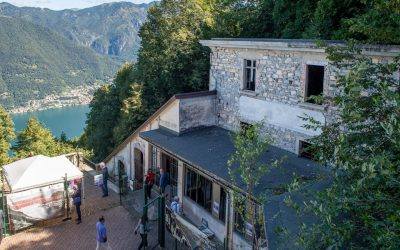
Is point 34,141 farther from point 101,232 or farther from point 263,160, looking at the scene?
point 263,160

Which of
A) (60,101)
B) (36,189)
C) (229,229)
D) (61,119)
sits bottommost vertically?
(61,119)

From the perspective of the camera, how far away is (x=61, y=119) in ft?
468

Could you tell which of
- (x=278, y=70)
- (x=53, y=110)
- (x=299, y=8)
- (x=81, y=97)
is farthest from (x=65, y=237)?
(x=81, y=97)

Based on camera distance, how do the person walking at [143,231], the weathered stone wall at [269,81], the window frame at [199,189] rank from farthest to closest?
the window frame at [199,189]
the weathered stone wall at [269,81]
the person walking at [143,231]

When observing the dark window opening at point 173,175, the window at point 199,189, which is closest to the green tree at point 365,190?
the window at point 199,189

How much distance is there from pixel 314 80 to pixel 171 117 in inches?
290

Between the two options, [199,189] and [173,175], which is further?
[173,175]

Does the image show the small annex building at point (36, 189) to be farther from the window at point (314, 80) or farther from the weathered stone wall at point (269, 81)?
the window at point (314, 80)

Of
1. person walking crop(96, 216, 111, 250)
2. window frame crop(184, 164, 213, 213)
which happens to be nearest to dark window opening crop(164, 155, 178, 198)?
window frame crop(184, 164, 213, 213)

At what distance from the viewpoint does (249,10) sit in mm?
26906

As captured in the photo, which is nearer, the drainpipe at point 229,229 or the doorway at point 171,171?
the drainpipe at point 229,229

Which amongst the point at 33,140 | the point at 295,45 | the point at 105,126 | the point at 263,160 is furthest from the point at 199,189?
the point at 33,140

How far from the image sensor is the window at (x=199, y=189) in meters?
15.3

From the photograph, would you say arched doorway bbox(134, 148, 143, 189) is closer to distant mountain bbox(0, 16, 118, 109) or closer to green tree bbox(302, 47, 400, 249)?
green tree bbox(302, 47, 400, 249)
